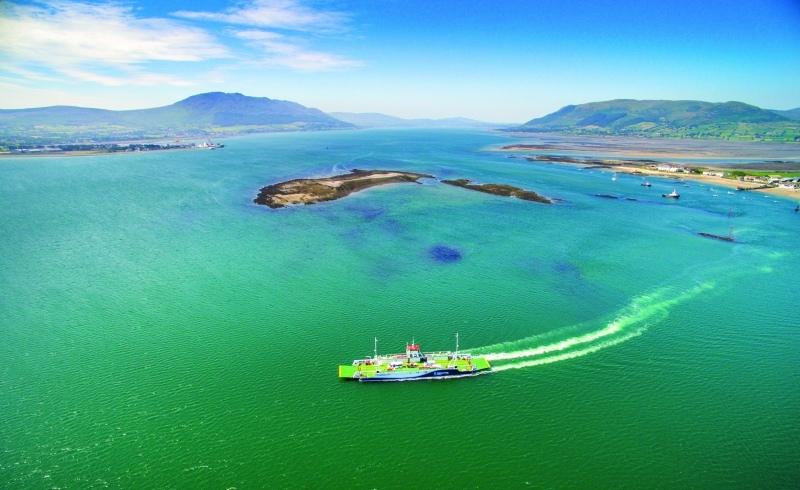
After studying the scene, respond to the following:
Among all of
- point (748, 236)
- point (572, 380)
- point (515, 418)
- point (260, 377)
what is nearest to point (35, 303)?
point (260, 377)

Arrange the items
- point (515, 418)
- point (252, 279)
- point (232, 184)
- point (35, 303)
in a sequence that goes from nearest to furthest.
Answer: point (515, 418) < point (35, 303) < point (252, 279) < point (232, 184)

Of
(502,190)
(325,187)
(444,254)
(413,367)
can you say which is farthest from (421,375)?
(502,190)

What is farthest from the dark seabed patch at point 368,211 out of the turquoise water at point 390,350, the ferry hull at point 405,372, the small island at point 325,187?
the ferry hull at point 405,372

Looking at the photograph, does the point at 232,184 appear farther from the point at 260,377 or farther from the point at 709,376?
the point at 709,376

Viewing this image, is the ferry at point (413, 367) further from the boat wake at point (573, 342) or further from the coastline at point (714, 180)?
the coastline at point (714, 180)

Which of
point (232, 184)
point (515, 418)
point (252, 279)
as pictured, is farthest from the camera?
point (232, 184)

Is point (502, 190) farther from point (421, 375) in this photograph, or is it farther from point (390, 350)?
point (421, 375)
